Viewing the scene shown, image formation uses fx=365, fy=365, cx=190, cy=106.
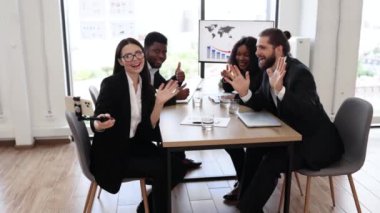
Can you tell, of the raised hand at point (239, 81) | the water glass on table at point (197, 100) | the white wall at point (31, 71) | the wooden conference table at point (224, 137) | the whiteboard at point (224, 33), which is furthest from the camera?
the whiteboard at point (224, 33)

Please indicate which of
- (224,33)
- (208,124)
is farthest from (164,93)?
(224,33)

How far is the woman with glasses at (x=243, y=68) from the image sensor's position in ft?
9.11

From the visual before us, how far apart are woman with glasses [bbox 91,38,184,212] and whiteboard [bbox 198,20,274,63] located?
1.83 meters

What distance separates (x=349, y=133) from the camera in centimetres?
226

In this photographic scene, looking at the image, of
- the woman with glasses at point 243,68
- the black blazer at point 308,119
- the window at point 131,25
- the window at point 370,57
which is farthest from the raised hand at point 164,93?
the window at point 370,57

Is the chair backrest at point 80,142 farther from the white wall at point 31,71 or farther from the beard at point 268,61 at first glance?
the white wall at point 31,71

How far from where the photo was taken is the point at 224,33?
155 inches

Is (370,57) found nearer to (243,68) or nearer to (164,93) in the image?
(243,68)

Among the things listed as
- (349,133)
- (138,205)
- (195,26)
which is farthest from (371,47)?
(138,205)

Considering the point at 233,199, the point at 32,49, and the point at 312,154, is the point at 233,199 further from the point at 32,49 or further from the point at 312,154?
the point at 32,49

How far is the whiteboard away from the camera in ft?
12.8

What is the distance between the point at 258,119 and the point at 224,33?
1.97 m

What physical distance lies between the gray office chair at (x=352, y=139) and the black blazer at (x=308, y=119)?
54mm

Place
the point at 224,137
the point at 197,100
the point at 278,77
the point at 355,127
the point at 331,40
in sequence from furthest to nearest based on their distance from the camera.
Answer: the point at 331,40
the point at 197,100
the point at 355,127
the point at 278,77
the point at 224,137
